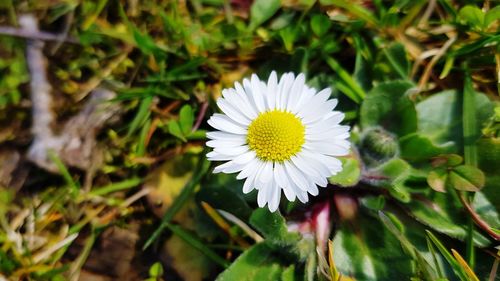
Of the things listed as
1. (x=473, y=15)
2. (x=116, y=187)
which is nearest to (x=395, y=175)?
(x=473, y=15)

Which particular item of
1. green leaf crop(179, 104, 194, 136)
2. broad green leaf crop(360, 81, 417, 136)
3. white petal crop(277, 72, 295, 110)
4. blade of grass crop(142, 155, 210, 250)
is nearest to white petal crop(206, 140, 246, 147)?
white petal crop(277, 72, 295, 110)

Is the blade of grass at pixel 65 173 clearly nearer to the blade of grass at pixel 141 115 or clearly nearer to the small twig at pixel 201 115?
the blade of grass at pixel 141 115

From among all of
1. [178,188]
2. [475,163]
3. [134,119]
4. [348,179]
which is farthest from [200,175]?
[475,163]

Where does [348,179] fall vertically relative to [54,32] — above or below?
below

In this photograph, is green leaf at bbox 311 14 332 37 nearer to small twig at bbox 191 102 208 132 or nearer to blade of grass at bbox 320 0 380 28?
blade of grass at bbox 320 0 380 28

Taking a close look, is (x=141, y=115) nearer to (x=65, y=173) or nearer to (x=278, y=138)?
(x=65, y=173)

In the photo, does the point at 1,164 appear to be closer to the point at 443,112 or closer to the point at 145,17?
the point at 145,17
